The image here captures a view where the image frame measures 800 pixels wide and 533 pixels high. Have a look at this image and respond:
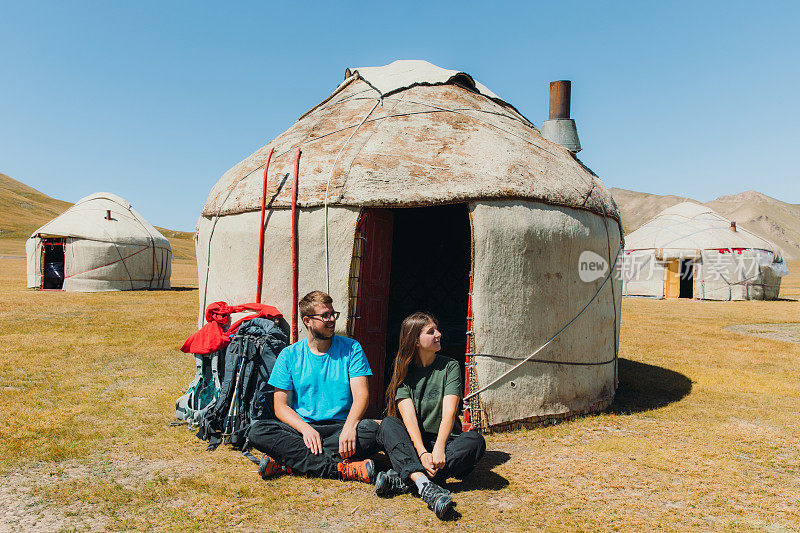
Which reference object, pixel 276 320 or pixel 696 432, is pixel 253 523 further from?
pixel 696 432

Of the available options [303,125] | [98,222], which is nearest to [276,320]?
[303,125]

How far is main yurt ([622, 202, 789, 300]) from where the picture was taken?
17.6 m

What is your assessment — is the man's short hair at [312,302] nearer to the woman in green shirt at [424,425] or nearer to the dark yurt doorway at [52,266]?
the woman in green shirt at [424,425]

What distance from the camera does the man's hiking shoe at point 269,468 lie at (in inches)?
119

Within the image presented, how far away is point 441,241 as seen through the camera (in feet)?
22.8

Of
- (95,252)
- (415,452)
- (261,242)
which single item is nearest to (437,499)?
(415,452)

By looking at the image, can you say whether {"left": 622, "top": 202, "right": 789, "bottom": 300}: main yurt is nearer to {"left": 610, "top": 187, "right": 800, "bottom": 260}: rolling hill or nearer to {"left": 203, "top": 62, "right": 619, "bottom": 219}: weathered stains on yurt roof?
{"left": 203, "top": 62, "right": 619, "bottom": 219}: weathered stains on yurt roof

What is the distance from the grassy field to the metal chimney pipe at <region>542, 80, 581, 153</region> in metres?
2.63

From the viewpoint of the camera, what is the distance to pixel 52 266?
15.5m

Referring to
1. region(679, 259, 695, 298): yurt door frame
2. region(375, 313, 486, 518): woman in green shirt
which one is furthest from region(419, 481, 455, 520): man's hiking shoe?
region(679, 259, 695, 298): yurt door frame

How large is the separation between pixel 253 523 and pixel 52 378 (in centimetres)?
392

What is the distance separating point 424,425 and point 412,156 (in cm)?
205

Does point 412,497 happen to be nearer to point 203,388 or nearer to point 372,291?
point 372,291

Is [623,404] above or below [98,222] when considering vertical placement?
below
